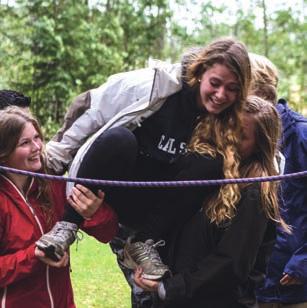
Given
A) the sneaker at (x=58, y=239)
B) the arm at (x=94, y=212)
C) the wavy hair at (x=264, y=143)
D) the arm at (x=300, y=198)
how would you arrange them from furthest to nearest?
the arm at (x=300, y=198)
the wavy hair at (x=264, y=143)
the arm at (x=94, y=212)
the sneaker at (x=58, y=239)

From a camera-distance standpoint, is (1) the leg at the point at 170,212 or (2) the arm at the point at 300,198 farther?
(2) the arm at the point at 300,198

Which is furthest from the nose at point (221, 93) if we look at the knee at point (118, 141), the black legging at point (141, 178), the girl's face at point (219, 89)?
the knee at point (118, 141)

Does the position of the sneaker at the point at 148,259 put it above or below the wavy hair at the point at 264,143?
below

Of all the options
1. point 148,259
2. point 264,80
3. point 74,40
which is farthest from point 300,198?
point 74,40

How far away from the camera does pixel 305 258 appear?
2.14 m

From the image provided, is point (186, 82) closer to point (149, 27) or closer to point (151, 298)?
point (151, 298)

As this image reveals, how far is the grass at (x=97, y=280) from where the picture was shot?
390cm

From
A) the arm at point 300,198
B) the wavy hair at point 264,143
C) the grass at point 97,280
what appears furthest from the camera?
the grass at point 97,280

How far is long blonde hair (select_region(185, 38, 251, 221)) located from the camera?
1.89 m

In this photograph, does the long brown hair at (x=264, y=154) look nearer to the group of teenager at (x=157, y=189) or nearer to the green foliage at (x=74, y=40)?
the group of teenager at (x=157, y=189)

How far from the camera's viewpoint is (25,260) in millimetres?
1757

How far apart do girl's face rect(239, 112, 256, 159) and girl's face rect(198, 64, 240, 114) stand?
7 cm

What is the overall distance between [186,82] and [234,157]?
0.32 metres

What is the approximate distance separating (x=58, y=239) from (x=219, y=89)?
28.2 inches
